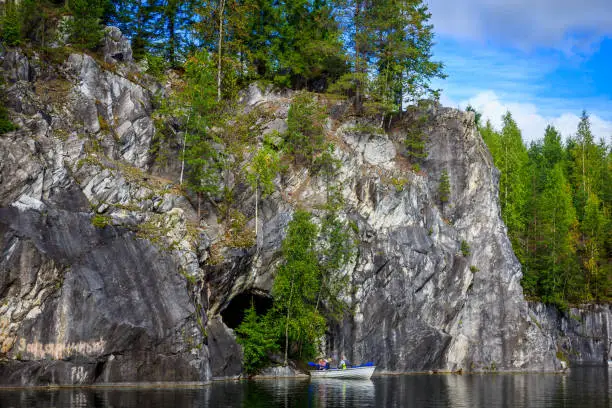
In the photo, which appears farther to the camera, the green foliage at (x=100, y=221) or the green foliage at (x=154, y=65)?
the green foliage at (x=154, y=65)

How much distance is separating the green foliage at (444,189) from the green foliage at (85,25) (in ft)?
136

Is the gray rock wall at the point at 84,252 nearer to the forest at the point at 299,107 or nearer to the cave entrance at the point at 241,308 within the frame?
the forest at the point at 299,107

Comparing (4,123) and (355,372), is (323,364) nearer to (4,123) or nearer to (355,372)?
(355,372)

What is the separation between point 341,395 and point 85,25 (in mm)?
44501

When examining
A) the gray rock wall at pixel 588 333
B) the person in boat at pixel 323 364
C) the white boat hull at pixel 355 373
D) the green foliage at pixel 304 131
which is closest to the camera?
the white boat hull at pixel 355 373

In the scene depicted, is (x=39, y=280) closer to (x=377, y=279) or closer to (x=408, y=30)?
(x=377, y=279)

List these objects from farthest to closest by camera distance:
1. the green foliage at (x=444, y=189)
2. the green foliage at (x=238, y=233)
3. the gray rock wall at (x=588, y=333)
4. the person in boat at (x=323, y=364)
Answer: the gray rock wall at (x=588, y=333)
the green foliage at (x=444, y=189)
the person in boat at (x=323, y=364)
the green foliage at (x=238, y=233)

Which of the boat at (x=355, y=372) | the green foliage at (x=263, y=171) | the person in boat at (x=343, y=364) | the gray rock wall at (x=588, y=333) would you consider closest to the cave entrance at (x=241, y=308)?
the person in boat at (x=343, y=364)

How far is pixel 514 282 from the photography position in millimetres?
70812

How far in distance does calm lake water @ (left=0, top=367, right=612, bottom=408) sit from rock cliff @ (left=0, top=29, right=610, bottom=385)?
443 centimetres

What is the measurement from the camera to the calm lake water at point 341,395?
1338 inches

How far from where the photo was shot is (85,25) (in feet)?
203

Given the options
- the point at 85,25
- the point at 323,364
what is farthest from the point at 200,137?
the point at 323,364

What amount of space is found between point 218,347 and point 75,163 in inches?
756
